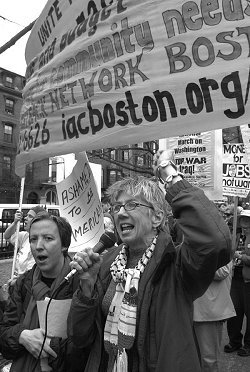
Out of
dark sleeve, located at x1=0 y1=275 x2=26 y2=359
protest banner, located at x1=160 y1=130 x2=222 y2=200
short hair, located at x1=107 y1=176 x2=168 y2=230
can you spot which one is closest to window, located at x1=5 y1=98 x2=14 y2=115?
protest banner, located at x1=160 y1=130 x2=222 y2=200

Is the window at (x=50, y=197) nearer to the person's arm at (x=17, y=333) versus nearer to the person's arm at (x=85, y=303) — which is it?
the person's arm at (x=17, y=333)

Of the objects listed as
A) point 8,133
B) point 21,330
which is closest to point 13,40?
point 21,330

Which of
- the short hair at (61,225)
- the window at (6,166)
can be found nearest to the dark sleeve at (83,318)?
the short hair at (61,225)

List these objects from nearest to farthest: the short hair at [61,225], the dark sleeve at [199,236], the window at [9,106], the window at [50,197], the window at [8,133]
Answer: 1. the dark sleeve at [199,236]
2. the short hair at [61,225]
3. the window at [8,133]
4. the window at [9,106]
5. the window at [50,197]

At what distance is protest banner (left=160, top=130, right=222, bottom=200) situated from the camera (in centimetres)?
438

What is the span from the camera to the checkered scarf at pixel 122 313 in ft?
5.76

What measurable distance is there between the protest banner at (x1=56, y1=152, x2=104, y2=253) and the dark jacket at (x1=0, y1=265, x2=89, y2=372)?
2.73 ft

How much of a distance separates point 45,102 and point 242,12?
1.60 m

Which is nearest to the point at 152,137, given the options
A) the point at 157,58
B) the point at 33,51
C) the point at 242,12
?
the point at 157,58

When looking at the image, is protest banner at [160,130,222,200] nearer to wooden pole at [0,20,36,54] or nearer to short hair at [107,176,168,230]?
wooden pole at [0,20,36,54]

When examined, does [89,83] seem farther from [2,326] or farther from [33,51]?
[2,326]

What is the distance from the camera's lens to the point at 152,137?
200cm

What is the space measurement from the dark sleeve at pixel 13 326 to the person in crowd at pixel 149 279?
0.42 m

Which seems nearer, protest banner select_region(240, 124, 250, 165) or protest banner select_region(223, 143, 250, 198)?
protest banner select_region(240, 124, 250, 165)
